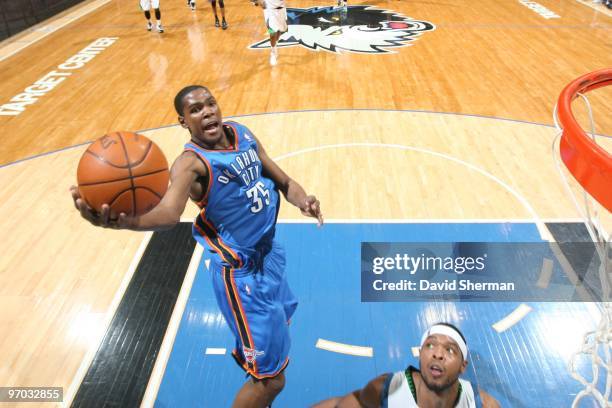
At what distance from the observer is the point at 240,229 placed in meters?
2.68

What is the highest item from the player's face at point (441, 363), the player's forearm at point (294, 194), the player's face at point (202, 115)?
the player's face at point (202, 115)

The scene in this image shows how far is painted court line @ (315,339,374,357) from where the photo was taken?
141 inches

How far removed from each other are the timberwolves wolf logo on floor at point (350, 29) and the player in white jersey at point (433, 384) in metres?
8.02

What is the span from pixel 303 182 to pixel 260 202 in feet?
9.38

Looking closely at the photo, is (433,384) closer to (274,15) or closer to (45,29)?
(274,15)

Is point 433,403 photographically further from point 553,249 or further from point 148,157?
point 553,249

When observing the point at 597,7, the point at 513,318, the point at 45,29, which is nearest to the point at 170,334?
the point at 513,318

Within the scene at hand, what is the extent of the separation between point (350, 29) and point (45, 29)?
7.17 metres

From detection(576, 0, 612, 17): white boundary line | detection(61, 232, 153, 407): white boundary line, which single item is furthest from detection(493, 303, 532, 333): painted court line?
detection(576, 0, 612, 17): white boundary line

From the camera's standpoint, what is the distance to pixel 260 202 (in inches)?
107

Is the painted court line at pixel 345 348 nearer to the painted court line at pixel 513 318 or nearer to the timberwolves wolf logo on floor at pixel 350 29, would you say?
the painted court line at pixel 513 318

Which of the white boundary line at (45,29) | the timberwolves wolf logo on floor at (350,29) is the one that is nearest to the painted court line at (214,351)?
the timberwolves wolf logo on floor at (350,29)

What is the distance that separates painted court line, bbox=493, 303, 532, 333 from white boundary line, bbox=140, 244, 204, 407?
242 cm

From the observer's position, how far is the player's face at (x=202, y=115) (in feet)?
8.38
